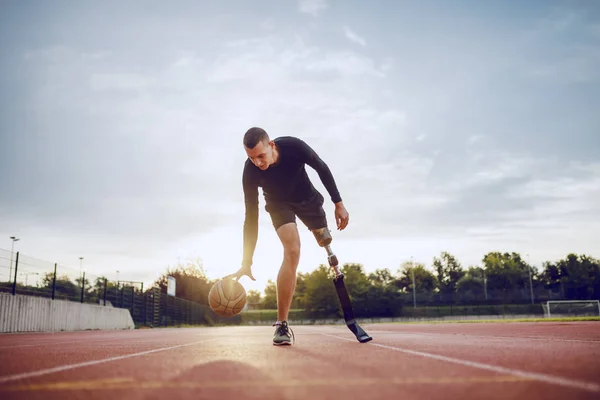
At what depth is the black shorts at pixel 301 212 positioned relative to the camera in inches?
186

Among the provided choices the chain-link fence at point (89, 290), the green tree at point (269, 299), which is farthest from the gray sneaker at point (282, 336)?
the green tree at point (269, 299)

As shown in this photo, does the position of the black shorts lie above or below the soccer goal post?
above

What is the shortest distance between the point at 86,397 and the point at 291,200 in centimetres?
324

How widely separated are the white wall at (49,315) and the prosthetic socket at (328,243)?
42.2ft

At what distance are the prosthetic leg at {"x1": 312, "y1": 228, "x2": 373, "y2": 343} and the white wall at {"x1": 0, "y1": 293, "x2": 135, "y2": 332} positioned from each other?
12930 millimetres

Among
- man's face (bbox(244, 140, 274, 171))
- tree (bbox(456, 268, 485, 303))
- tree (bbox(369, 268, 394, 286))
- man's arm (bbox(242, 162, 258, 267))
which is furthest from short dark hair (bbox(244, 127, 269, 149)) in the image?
tree (bbox(369, 268, 394, 286))

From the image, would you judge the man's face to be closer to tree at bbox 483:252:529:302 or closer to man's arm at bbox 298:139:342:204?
man's arm at bbox 298:139:342:204

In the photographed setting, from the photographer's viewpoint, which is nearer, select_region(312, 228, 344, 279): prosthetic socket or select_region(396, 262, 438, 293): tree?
select_region(312, 228, 344, 279): prosthetic socket

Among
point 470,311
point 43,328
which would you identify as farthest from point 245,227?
point 470,311

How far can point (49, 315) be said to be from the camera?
17250mm

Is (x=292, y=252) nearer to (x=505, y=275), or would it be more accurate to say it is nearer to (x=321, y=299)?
(x=321, y=299)

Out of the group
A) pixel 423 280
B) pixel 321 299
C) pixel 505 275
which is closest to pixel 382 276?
pixel 423 280

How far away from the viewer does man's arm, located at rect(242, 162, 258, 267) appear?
15.3 ft

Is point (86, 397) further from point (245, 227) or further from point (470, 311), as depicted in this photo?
point (470, 311)
